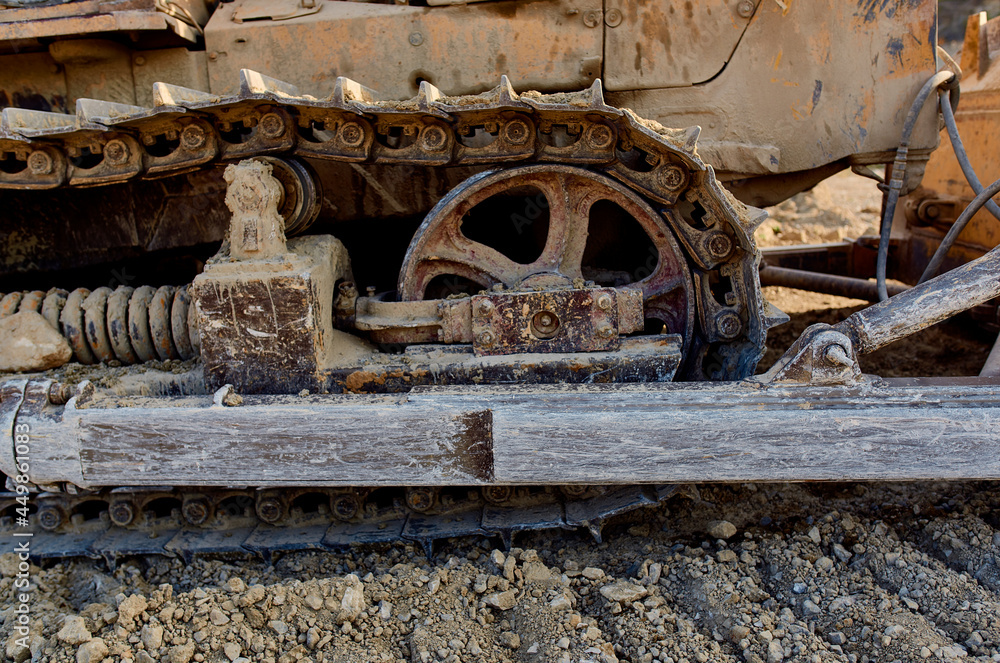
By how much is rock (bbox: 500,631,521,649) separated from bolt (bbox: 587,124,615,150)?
1.60 meters

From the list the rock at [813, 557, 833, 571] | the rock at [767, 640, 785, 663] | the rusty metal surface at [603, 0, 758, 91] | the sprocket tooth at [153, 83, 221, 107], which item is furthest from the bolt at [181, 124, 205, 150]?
the rock at [813, 557, 833, 571]

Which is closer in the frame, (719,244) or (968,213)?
(719,244)

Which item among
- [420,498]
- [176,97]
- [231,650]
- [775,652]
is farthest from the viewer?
[420,498]

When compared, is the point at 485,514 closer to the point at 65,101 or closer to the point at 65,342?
the point at 65,342

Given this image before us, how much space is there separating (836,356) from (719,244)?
1.82ft

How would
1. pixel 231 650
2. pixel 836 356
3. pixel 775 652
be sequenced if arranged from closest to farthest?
pixel 775 652, pixel 231 650, pixel 836 356

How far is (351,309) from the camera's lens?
2.85m

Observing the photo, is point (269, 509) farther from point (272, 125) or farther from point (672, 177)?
point (672, 177)

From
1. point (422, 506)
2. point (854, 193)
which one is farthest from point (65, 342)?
point (854, 193)

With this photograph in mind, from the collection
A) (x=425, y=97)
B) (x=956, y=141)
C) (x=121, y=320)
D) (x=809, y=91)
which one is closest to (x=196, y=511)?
(x=121, y=320)

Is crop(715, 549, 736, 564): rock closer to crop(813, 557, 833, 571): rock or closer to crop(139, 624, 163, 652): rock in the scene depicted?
crop(813, 557, 833, 571): rock

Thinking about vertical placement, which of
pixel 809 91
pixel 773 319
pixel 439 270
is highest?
pixel 809 91

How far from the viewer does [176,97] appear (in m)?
2.45

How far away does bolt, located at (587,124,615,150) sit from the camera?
2.56m
